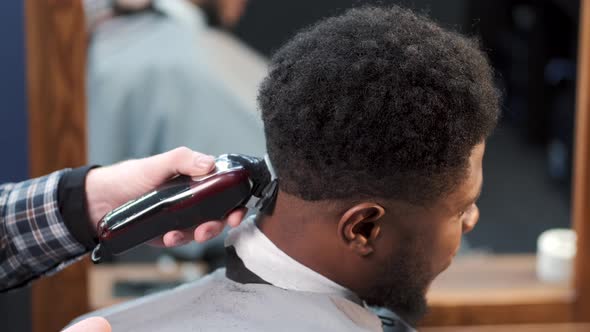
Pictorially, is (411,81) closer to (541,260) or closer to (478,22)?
(478,22)

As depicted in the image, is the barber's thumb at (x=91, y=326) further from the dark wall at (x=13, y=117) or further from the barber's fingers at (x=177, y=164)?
the dark wall at (x=13, y=117)

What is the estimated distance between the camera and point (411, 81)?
1.11 m

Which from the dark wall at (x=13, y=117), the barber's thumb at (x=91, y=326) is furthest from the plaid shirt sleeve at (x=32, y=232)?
the dark wall at (x=13, y=117)

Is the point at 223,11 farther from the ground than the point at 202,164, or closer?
closer

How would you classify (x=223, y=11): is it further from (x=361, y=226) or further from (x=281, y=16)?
(x=361, y=226)

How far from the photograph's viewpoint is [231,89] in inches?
92.9

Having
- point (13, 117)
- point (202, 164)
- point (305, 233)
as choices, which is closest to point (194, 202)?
point (202, 164)

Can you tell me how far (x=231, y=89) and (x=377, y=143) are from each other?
1.30 m

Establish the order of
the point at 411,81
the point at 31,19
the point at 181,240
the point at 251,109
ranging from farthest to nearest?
the point at 251,109
the point at 31,19
the point at 181,240
the point at 411,81

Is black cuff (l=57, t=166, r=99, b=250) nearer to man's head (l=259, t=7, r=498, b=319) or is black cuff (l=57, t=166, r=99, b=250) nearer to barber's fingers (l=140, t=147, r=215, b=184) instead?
barber's fingers (l=140, t=147, r=215, b=184)

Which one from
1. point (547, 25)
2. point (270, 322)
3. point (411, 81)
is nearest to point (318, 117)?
point (411, 81)

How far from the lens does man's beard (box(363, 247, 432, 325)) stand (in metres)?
1.21

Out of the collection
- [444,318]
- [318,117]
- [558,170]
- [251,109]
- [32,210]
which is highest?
[318,117]

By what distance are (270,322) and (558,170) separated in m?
1.64
